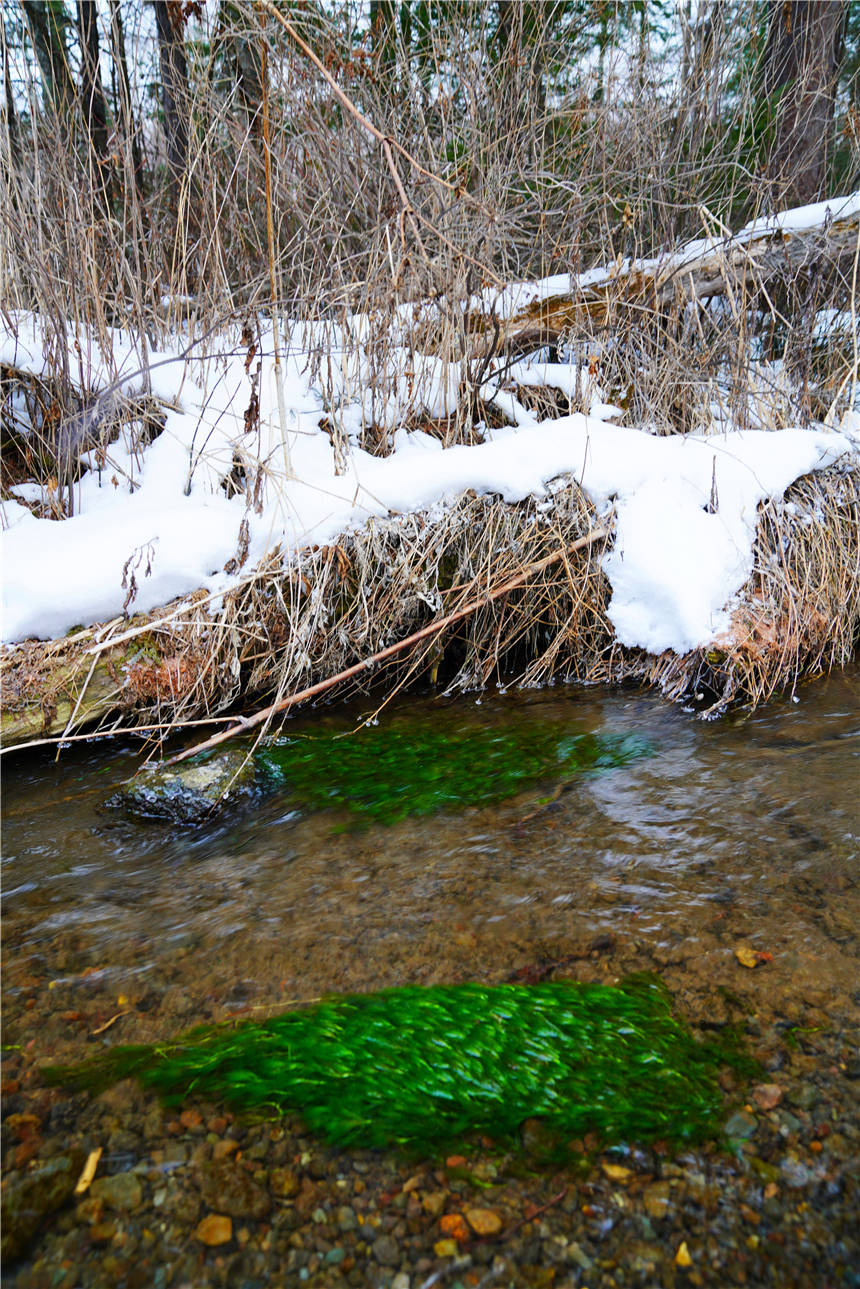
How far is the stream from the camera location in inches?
51.8

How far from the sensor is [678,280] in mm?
4625

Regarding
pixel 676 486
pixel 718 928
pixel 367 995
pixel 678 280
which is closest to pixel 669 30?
pixel 678 280

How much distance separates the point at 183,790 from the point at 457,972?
1408mm

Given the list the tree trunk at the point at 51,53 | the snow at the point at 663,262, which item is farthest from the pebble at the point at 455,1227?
the tree trunk at the point at 51,53

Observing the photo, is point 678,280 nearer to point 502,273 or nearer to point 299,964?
point 502,273

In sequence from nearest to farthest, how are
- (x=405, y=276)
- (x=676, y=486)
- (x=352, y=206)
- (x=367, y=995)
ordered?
(x=367, y=995) < (x=676, y=486) < (x=405, y=276) < (x=352, y=206)

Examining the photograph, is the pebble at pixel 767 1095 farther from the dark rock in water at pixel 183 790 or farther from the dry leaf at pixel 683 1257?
the dark rock in water at pixel 183 790

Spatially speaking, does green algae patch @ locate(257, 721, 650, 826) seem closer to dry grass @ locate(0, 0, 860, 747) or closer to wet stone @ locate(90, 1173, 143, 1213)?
dry grass @ locate(0, 0, 860, 747)

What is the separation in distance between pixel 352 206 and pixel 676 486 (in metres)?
2.72

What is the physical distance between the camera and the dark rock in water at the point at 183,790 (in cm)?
283

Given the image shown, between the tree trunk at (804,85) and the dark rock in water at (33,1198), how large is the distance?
7.21m

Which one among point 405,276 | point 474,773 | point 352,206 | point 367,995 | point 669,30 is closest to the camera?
point 367,995

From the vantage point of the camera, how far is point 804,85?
5605mm

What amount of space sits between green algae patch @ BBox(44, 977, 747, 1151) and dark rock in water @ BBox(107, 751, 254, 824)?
112 centimetres
